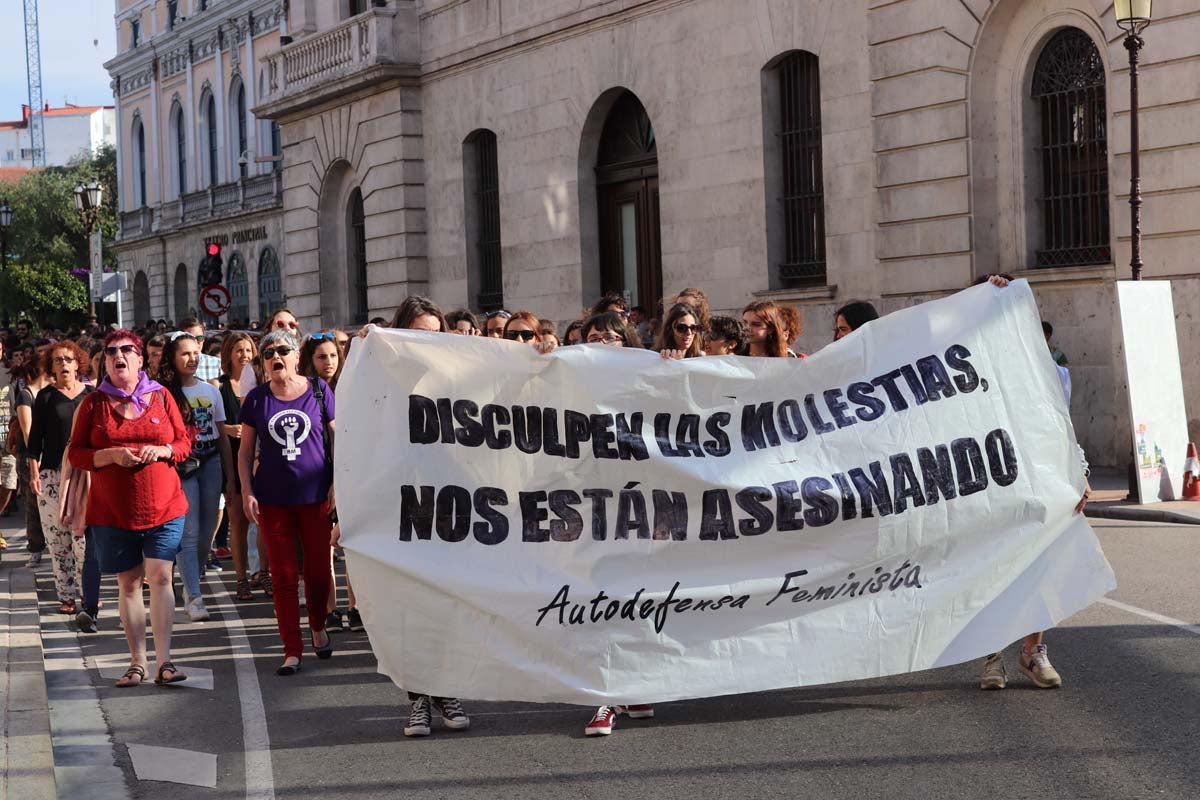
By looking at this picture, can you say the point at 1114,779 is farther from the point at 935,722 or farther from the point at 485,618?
the point at 485,618

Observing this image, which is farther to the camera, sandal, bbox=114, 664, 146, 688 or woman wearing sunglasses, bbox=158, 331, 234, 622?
woman wearing sunglasses, bbox=158, 331, 234, 622

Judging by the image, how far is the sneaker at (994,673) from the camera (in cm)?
773

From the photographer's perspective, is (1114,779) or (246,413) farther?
(246,413)

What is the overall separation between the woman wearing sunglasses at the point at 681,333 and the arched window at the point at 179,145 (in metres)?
50.2

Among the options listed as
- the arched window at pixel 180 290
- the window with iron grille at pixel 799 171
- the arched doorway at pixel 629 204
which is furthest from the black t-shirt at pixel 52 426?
the arched window at pixel 180 290

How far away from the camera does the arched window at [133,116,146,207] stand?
200 ft

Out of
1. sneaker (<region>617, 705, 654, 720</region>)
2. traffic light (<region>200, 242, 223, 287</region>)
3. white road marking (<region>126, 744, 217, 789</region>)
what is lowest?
white road marking (<region>126, 744, 217, 789</region>)

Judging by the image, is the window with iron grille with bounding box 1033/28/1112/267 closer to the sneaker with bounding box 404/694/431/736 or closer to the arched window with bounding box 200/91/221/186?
the sneaker with bounding box 404/694/431/736

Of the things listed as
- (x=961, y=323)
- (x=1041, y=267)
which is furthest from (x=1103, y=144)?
(x=961, y=323)

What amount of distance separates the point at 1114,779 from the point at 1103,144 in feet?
44.2

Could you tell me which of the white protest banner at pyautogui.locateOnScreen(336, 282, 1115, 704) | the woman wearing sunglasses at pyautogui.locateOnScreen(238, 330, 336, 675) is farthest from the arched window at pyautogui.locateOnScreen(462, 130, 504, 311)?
the white protest banner at pyautogui.locateOnScreen(336, 282, 1115, 704)

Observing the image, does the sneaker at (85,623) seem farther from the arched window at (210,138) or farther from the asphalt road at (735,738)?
the arched window at (210,138)

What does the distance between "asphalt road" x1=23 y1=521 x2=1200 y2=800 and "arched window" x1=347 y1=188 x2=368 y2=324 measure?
2436 centimetres

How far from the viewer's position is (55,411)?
38.9 feet
